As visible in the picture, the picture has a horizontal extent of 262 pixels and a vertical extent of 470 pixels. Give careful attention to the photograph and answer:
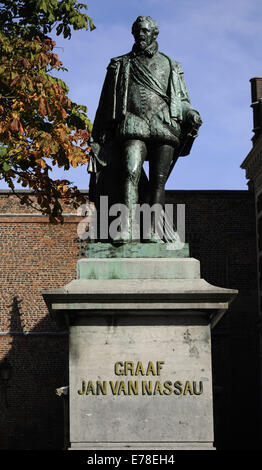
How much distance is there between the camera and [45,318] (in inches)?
933

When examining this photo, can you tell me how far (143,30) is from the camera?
7055 mm

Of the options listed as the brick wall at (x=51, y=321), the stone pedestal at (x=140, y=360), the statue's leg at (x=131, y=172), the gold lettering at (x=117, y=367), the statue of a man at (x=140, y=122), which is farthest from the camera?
the brick wall at (x=51, y=321)

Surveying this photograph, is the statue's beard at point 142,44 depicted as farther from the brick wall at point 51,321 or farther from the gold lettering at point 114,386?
the brick wall at point 51,321

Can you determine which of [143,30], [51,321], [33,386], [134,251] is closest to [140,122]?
[143,30]

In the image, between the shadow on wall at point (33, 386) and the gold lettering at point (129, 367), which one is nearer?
the gold lettering at point (129, 367)

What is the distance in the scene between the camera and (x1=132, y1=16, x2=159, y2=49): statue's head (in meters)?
→ 7.05

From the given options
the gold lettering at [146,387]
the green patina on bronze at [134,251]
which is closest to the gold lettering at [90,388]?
the gold lettering at [146,387]

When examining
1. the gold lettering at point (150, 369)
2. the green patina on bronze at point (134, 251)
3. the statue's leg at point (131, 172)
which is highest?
the statue's leg at point (131, 172)

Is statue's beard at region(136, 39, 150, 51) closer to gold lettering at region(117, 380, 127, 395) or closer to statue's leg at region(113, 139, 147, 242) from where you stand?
statue's leg at region(113, 139, 147, 242)

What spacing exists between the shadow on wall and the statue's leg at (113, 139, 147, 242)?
→ 16.9 m

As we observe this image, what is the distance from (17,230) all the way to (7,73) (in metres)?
13.0

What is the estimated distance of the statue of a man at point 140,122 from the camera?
6910mm

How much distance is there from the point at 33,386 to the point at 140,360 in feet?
58.3

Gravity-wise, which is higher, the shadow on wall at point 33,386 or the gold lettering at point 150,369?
the gold lettering at point 150,369
